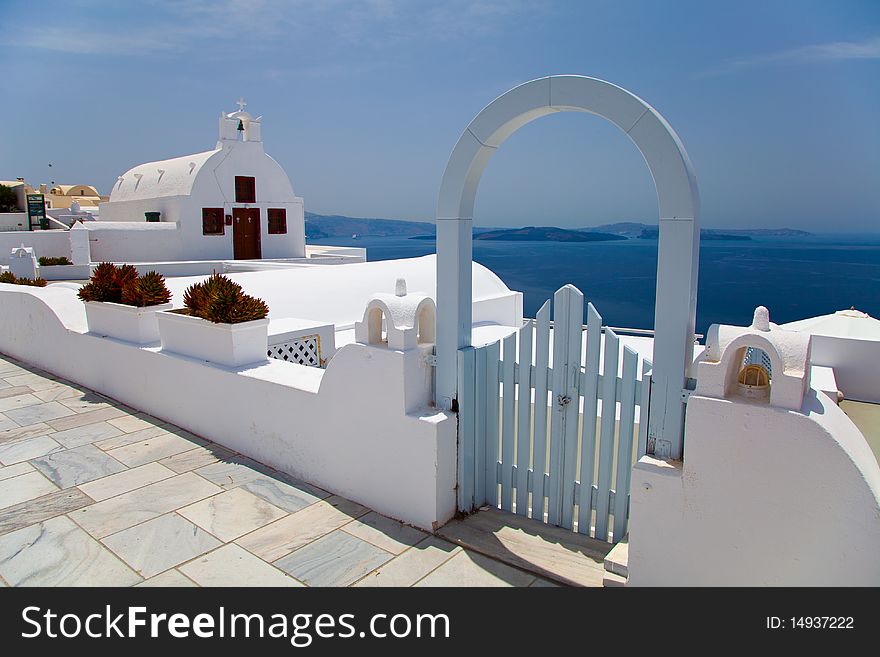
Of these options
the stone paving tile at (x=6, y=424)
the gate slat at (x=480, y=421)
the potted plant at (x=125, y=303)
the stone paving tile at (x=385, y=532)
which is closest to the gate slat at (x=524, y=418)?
the gate slat at (x=480, y=421)

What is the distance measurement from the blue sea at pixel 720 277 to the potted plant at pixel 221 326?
22709 mm

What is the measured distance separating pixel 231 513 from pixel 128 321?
3.89 meters

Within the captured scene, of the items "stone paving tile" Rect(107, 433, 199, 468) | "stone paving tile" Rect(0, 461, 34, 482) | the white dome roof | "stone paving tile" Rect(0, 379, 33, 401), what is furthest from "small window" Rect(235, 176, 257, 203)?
"stone paving tile" Rect(0, 461, 34, 482)

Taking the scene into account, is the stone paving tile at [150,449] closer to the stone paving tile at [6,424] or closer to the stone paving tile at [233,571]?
the stone paving tile at [6,424]

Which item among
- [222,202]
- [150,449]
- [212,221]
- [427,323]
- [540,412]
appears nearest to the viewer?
[540,412]

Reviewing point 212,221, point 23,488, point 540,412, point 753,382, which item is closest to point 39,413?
point 23,488

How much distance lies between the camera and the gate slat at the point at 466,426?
4.35 metres

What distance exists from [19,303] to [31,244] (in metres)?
13.5

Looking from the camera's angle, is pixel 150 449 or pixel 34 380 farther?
pixel 34 380

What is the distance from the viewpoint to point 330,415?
489 centimetres

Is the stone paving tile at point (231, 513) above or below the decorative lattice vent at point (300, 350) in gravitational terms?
below

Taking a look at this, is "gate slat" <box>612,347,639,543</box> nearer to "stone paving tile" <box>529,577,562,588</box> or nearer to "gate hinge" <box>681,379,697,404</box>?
"gate hinge" <box>681,379,697,404</box>

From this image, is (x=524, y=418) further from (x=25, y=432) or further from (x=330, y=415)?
(x=25, y=432)
